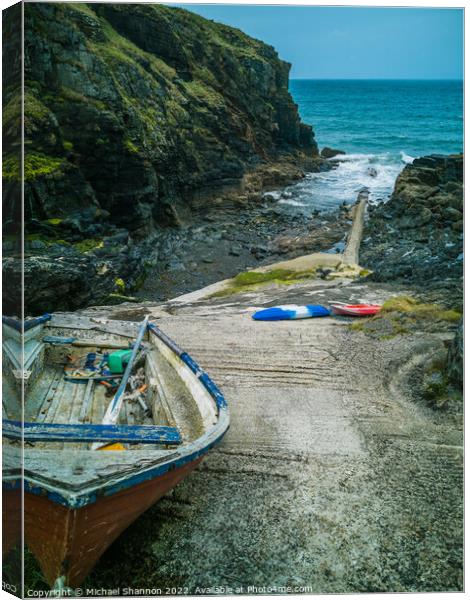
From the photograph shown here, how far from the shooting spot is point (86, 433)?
3617 millimetres

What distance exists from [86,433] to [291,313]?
4.59 meters

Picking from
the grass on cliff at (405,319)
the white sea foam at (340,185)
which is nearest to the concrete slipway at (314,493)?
the grass on cliff at (405,319)

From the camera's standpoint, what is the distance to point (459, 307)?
6953 millimetres

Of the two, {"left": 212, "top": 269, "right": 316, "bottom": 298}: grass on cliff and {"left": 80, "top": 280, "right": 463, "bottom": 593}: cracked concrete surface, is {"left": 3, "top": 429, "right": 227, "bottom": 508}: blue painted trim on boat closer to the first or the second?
{"left": 80, "top": 280, "right": 463, "bottom": 593}: cracked concrete surface

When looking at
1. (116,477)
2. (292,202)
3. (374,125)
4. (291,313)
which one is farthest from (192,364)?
(292,202)

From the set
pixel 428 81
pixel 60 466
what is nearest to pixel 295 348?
pixel 428 81

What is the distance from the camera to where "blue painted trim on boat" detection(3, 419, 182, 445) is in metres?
3.32

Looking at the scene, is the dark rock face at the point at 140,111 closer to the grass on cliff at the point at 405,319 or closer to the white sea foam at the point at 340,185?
the white sea foam at the point at 340,185

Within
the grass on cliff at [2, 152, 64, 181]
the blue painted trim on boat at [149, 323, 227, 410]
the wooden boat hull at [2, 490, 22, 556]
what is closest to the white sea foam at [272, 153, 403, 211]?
the grass on cliff at [2, 152, 64, 181]

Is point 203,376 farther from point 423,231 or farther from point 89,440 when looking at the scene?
point 423,231

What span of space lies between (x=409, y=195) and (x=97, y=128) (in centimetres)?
805

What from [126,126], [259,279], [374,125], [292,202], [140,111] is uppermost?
[140,111]

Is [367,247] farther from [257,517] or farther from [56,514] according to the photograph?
[56,514]

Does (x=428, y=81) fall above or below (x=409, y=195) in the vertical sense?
above
